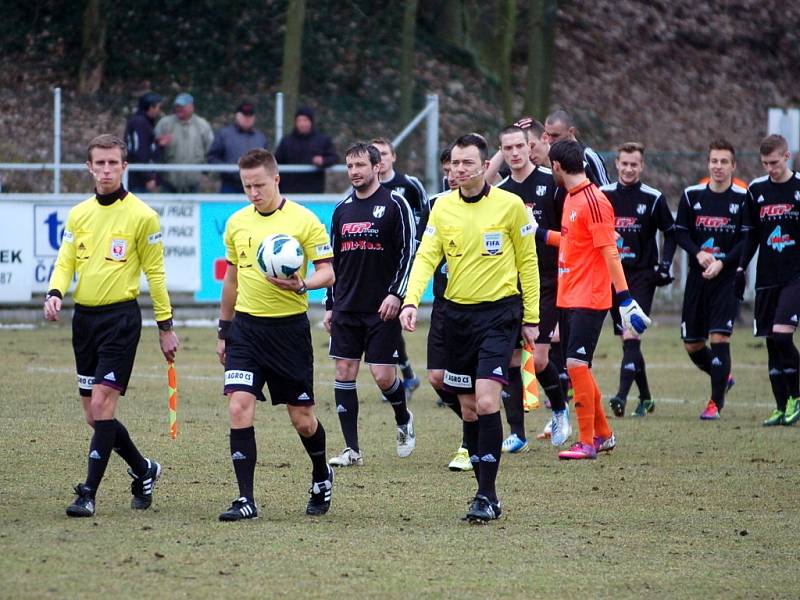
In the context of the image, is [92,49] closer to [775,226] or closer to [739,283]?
[739,283]

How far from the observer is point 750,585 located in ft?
21.2

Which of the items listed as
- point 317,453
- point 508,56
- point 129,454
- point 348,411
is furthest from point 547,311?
point 508,56

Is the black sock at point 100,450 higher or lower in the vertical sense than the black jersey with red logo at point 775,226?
lower

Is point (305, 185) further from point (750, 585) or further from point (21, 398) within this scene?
point (750, 585)

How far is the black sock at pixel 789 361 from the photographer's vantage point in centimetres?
1226

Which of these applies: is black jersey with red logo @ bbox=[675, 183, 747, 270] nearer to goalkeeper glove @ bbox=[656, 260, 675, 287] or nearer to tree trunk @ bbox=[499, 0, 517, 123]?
goalkeeper glove @ bbox=[656, 260, 675, 287]

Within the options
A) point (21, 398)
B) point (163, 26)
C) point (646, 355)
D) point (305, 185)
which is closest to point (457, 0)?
point (163, 26)

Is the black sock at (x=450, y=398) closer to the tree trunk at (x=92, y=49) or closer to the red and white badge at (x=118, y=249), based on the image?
the red and white badge at (x=118, y=249)

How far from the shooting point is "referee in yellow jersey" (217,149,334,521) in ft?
25.6

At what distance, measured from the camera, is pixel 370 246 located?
33.9 ft

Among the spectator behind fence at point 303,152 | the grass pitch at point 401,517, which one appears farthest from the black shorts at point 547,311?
the spectator behind fence at point 303,152

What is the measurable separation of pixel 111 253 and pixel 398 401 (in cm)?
299

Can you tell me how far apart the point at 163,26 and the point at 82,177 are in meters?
9.59

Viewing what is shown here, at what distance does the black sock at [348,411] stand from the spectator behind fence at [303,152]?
1002 centimetres
